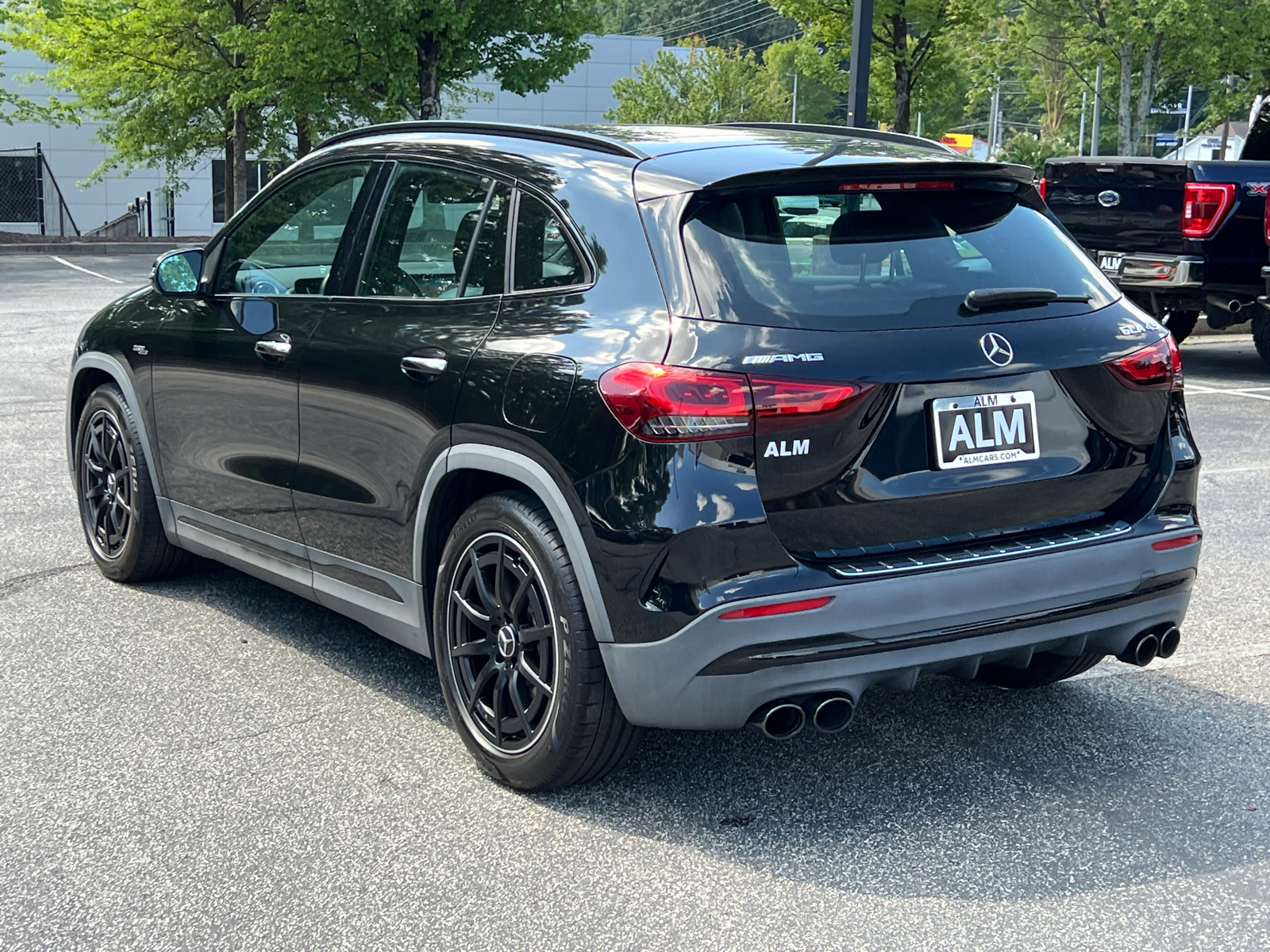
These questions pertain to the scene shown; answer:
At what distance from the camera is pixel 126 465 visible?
593 centimetres

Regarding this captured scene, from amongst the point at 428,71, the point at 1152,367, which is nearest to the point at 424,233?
the point at 1152,367

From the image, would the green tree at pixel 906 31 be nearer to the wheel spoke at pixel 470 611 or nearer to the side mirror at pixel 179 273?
the side mirror at pixel 179 273

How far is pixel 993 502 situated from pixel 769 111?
64320mm

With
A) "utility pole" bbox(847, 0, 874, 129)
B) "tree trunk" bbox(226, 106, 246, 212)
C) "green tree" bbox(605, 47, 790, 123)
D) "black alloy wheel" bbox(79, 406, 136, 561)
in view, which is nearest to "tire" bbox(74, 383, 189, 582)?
"black alloy wheel" bbox(79, 406, 136, 561)

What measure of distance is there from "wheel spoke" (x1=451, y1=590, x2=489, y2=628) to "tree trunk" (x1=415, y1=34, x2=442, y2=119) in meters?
24.0

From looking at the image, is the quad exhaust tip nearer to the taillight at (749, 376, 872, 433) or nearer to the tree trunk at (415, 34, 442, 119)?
the taillight at (749, 376, 872, 433)

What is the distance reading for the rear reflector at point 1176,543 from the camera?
4.01 metres

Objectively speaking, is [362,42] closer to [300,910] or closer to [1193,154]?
[300,910]

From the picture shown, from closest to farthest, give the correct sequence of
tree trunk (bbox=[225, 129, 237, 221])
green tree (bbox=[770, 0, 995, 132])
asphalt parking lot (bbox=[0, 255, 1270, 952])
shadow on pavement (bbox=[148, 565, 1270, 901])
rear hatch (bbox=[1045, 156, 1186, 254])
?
1. asphalt parking lot (bbox=[0, 255, 1270, 952])
2. shadow on pavement (bbox=[148, 565, 1270, 901])
3. rear hatch (bbox=[1045, 156, 1186, 254])
4. green tree (bbox=[770, 0, 995, 132])
5. tree trunk (bbox=[225, 129, 237, 221])

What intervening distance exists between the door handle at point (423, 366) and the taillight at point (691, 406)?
33.0 inches

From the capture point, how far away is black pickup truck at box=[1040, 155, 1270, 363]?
12.1 m

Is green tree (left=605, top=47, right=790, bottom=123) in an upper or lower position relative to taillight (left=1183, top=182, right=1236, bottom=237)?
upper

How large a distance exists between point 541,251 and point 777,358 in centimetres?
86

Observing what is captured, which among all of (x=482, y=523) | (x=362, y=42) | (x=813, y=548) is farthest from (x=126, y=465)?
(x=362, y=42)
